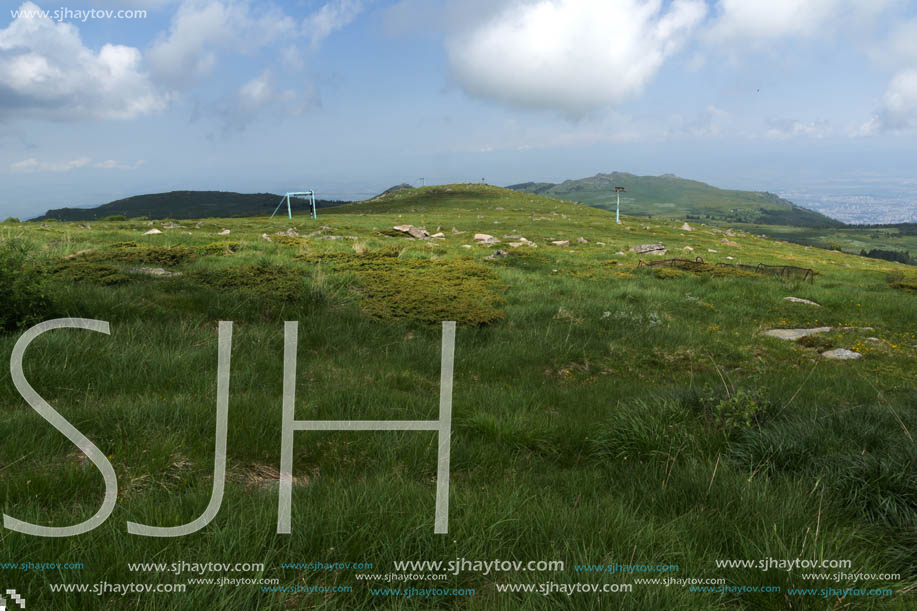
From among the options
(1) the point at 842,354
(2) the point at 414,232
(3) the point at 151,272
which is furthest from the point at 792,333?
(2) the point at 414,232

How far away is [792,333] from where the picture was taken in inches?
395

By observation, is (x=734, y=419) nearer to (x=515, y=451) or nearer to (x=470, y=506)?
(x=515, y=451)

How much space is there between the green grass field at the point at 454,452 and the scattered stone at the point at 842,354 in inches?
8.5

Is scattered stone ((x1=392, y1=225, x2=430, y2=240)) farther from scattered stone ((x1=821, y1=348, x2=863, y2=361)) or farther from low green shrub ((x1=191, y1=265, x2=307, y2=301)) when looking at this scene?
scattered stone ((x1=821, y1=348, x2=863, y2=361))

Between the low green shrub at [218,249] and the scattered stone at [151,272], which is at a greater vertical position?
the low green shrub at [218,249]

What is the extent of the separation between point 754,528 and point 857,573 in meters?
0.50

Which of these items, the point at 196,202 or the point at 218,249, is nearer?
the point at 218,249

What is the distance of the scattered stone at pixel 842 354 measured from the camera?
8.43 m

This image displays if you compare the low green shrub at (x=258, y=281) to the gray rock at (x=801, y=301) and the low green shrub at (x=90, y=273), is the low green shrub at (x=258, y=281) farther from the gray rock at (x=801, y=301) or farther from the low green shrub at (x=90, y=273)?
the gray rock at (x=801, y=301)

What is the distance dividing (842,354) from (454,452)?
8660 mm

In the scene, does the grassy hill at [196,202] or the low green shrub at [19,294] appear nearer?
the low green shrub at [19,294]

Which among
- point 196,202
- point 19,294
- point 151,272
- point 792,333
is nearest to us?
point 19,294

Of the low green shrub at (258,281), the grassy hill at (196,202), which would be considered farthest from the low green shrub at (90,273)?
the grassy hill at (196,202)

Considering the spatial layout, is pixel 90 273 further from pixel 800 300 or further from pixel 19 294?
pixel 800 300
